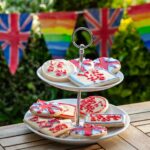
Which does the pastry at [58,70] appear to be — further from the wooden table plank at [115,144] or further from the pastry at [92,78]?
the wooden table plank at [115,144]

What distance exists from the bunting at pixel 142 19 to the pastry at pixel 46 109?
1165 mm

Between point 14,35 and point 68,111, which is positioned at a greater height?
point 14,35

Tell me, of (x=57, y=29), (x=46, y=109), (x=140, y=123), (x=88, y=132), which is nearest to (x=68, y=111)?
(x=46, y=109)

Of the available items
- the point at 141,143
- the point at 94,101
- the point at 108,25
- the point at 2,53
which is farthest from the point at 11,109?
the point at 141,143

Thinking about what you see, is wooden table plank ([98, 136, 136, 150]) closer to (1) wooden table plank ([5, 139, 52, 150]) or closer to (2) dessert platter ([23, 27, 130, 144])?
(2) dessert platter ([23, 27, 130, 144])

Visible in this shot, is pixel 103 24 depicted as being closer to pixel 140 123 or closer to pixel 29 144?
pixel 140 123

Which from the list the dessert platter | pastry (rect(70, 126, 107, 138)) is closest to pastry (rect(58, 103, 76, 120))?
the dessert platter

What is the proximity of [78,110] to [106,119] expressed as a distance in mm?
122

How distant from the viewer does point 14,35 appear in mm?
3137

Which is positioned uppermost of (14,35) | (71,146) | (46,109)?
(14,35)

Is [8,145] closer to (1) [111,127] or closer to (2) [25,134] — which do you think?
(2) [25,134]

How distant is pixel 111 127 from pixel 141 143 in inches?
5.3

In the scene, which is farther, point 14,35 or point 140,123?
point 14,35

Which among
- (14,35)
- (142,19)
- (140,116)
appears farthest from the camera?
(142,19)
